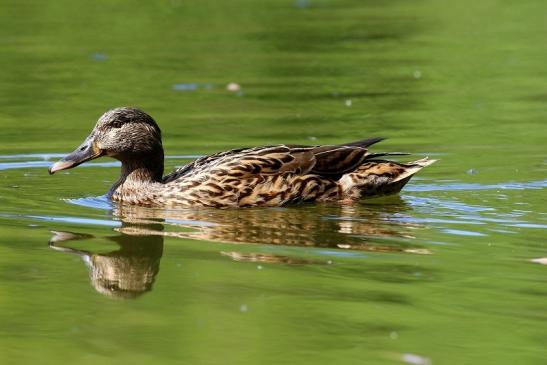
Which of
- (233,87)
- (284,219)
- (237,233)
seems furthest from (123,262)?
(233,87)

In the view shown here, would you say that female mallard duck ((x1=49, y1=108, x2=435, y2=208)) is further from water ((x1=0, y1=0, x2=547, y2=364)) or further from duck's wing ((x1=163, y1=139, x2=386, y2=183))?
water ((x1=0, y1=0, x2=547, y2=364))

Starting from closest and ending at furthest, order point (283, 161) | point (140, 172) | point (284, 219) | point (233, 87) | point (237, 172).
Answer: point (284, 219) → point (237, 172) → point (283, 161) → point (140, 172) → point (233, 87)

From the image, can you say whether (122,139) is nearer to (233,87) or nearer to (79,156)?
(79,156)

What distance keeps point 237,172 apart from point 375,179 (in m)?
1.12

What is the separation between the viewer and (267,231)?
9523 mm

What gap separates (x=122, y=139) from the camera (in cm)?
1106

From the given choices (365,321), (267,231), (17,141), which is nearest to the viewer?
(365,321)

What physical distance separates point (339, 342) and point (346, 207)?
3.90 metres

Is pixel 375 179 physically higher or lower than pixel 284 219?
higher

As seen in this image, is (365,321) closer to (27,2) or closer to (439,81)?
(439,81)

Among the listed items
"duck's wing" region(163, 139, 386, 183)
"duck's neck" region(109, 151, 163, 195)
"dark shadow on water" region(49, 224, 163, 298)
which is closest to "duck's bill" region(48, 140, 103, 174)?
"duck's neck" region(109, 151, 163, 195)

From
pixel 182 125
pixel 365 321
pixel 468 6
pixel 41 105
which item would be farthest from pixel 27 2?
pixel 365 321

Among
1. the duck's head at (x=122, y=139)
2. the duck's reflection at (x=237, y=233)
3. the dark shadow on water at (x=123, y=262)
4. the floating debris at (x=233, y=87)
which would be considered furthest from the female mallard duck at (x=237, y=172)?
the floating debris at (x=233, y=87)

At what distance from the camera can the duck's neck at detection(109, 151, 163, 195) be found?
1096 cm
